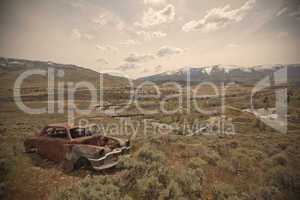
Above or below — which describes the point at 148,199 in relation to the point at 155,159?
below

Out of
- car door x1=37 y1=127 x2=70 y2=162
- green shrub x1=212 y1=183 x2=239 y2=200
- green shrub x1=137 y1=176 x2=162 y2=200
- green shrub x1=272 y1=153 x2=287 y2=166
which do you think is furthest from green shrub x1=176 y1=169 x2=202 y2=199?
car door x1=37 y1=127 x2=70 y2=162

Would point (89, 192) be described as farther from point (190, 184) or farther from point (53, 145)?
point (53, 145)

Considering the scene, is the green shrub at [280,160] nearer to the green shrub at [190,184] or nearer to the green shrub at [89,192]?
the green shrub at [190,184]

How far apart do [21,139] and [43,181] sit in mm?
5242

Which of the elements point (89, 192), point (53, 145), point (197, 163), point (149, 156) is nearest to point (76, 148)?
point (53, 145)

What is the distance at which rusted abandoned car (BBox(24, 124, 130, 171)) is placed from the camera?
5477 mm

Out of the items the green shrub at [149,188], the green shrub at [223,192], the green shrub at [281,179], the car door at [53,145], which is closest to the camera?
the green shrub at [149,188]

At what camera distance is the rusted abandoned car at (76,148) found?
5477mm

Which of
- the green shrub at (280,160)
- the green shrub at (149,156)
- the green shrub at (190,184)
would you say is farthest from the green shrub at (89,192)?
the green shrub at (280,160)

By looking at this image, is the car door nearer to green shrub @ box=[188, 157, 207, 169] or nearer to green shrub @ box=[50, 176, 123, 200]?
green shrub @ box=[50, 176, 123, 200]

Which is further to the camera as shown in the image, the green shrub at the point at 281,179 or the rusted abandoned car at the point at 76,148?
the rusted abandoned car at the point at 76,148

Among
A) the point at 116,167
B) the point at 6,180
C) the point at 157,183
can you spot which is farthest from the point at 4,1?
the point at 157,183

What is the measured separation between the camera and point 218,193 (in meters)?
4.79

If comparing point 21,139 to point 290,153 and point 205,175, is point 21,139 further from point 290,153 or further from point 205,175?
point 290,153
